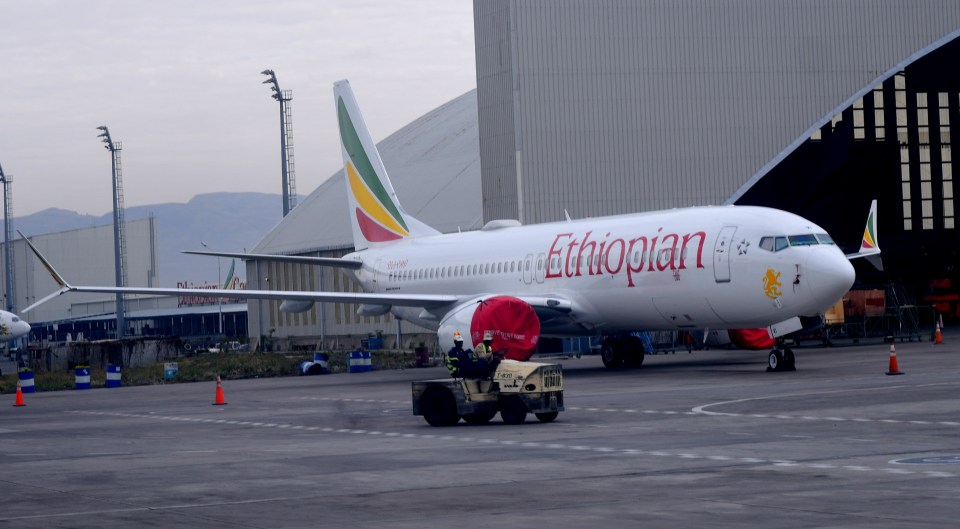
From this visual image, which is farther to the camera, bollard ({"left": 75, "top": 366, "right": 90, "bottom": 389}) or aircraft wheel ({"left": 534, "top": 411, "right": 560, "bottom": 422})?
bollard ({"left": 75, "top": 366, "right": 90, "bottom": 389})

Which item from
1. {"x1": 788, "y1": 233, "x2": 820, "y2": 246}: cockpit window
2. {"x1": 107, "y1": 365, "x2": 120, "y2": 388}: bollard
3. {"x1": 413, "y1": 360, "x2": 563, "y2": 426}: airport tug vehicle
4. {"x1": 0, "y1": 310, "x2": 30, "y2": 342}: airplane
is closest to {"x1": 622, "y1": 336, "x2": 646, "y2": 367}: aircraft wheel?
{"x1": 788, "y1": 233, "x2": 820, "y2": 246}: cockpit window

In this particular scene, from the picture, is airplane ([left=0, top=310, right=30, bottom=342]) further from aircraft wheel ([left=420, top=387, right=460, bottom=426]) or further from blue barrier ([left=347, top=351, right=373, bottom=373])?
aircraft wheel ([left=420, top=387, right=460, bottom=426])

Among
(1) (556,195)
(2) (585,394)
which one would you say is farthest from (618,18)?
(2) (585,394)

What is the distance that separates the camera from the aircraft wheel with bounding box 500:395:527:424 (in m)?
22.7

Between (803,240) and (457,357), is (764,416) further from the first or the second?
(803,240)

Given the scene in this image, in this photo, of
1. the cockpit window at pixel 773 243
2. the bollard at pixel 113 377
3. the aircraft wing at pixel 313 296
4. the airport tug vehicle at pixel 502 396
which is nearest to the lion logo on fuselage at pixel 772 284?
the cockpit window at pixel 773 243

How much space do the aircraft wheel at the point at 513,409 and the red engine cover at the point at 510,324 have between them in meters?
13.1

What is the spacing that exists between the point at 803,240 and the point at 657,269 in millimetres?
4090

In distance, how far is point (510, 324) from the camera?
A: 1433 inches

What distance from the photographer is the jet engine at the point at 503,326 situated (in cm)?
3622

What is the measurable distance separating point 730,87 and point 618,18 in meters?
5.29

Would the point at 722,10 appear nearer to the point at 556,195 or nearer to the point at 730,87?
the point at 730,87

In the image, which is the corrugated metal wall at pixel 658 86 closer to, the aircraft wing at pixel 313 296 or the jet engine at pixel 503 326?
the aircraft wing at pixel 313 296

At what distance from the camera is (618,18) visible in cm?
5359
